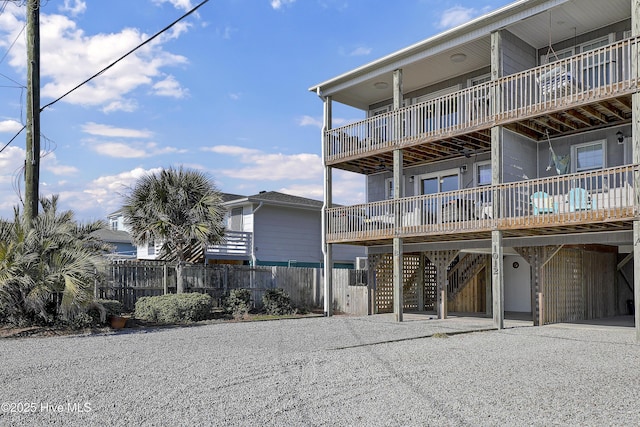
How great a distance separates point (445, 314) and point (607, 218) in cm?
667

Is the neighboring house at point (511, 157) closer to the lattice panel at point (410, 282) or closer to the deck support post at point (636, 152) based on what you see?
the deck support post at point (636, 152)

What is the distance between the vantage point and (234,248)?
1029 inches

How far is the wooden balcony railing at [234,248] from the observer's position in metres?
25.4

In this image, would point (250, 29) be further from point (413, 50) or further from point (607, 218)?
point (607, 218)

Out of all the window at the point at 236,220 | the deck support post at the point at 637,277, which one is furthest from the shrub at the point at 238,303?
the deck support post at the point at 637,277

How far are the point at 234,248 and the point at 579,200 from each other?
53.2ft

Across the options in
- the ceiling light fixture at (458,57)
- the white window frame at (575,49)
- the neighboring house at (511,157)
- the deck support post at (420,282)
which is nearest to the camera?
the neighboring house at (511,157)

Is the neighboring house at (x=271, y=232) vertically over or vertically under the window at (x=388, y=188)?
under

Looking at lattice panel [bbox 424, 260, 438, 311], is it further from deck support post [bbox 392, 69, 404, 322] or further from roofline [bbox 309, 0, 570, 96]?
roofline [bbox 309, 0, 570, 96]

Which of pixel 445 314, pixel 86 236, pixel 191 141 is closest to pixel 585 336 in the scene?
pixel 445 314

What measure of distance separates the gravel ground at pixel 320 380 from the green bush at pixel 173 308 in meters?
2.94

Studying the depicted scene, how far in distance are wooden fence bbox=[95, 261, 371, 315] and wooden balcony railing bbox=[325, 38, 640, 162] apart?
16.2 feet

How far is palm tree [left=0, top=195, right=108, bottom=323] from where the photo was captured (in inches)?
503

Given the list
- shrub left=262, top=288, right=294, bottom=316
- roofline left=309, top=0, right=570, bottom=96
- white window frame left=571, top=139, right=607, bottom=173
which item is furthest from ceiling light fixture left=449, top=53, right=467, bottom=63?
shrub left=262, top=288, right=294, bottom=316
